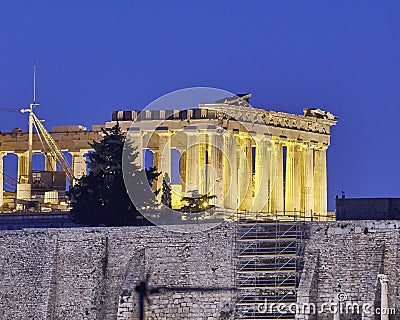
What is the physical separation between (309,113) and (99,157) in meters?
22.9

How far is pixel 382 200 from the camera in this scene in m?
85.7

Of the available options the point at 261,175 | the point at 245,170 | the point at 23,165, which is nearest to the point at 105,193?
the point at 245,170

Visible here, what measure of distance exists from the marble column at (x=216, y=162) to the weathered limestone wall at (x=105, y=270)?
24681 mm

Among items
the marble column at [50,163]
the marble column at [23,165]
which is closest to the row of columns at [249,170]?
the marble column at [50,163]

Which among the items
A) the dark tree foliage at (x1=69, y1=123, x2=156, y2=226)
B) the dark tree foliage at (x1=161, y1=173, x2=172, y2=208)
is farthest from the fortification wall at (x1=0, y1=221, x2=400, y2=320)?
the dark tree foliage at (x1=161, y1=173, x2=172, y2=208)

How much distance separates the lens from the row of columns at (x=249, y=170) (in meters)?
113

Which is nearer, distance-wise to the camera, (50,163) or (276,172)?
(276,172)

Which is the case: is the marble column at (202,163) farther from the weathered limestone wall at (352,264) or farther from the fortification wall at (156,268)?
the weathered limestone wall at (352,264)

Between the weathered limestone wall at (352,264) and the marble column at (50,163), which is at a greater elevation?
the marble column at (50,163)

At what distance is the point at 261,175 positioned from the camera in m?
115

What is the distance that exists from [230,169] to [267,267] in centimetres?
3052

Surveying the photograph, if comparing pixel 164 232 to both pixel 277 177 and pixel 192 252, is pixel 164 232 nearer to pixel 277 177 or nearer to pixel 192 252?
pixel 192 252

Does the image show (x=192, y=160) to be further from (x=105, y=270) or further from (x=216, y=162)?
(x=105, y=270)

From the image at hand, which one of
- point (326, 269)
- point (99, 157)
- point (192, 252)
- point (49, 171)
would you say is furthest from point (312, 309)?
point (49, 171)
